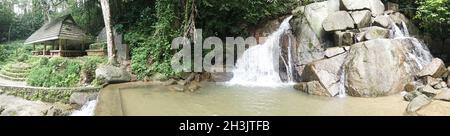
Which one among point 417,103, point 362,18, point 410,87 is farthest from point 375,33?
point 417,103

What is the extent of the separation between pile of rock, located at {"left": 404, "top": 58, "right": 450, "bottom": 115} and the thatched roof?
1472cm

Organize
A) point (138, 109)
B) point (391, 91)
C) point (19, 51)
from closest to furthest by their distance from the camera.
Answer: point (138, 109)
point (391, 91)
point (19, 51)

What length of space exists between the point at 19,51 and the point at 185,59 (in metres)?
16.4

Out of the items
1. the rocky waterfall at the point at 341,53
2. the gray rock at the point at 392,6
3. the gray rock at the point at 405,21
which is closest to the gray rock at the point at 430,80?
the rocky waterfall at the point at 341,53

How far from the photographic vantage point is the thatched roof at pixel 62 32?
16797mm

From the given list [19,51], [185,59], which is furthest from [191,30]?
[19,51]

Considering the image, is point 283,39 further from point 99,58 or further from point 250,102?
point 99,58

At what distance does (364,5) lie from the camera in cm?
1290

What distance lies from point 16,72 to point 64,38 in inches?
108

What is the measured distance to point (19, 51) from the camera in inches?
958

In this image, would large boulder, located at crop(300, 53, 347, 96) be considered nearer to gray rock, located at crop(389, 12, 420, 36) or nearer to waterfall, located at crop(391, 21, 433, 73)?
waterfall, located at crop(391, 21, 433, 73)

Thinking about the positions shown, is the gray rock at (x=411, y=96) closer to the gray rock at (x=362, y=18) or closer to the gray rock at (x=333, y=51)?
the gray rock at (x=333, y=51)

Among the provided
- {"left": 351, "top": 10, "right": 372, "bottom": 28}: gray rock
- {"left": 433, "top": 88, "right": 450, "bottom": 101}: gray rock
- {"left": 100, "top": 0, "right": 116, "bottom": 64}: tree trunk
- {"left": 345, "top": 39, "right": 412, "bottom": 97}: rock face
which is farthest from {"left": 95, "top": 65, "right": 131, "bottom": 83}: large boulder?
{"left": 433, "top": 88, "right": 450, "bottom": 101}: gray rock

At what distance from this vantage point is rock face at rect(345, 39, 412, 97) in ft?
32.2
